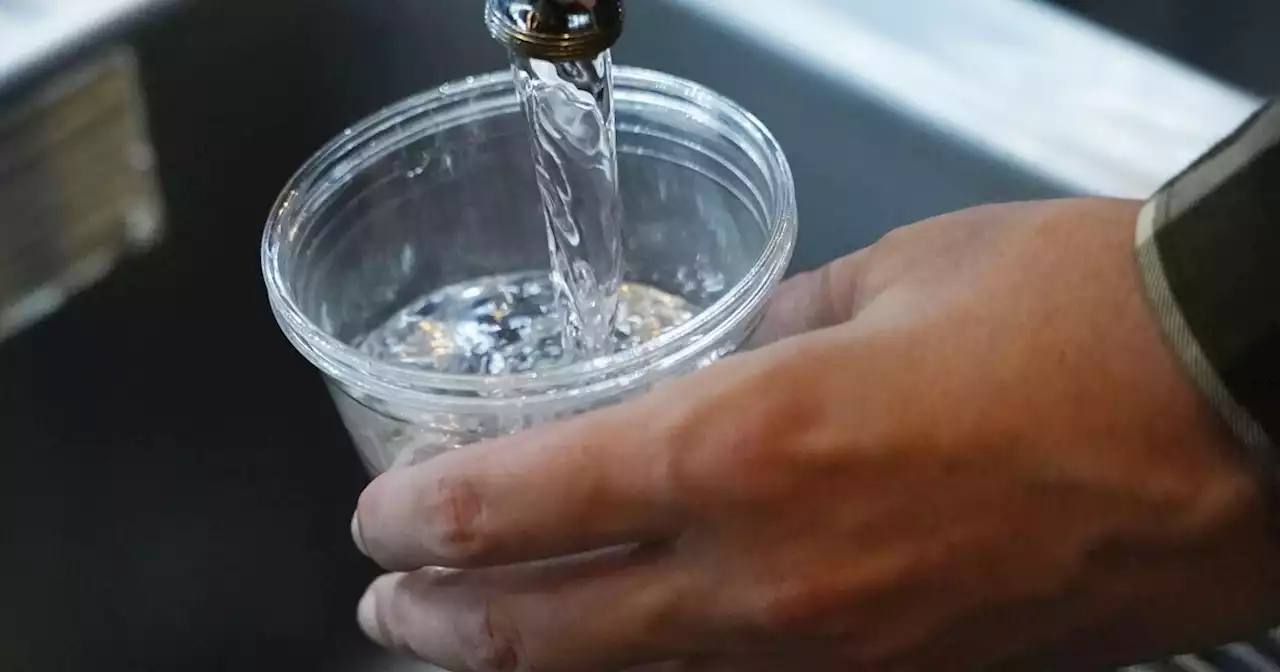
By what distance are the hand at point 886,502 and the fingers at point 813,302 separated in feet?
0.14

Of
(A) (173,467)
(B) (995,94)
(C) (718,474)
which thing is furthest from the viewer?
(A) (173,467)

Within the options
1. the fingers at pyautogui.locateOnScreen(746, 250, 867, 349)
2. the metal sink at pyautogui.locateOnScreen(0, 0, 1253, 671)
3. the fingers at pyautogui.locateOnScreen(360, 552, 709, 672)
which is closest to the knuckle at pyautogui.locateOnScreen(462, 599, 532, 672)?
the fingers at pyautogui.locateOnScreen(360, 552, 709, 672)

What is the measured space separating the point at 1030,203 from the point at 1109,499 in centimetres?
9

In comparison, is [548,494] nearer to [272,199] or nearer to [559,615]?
[559,615]

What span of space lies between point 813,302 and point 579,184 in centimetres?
8

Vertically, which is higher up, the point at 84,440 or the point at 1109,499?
the point at 1109,499

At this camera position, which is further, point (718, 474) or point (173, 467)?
Result: point (173, 467)

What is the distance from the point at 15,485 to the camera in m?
0.54

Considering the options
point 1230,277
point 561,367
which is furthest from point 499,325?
point 1230,277

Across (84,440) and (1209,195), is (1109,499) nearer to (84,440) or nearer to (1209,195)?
(1209,195)

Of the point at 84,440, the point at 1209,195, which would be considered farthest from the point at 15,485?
the point at 1209,195

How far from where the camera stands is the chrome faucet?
Result: 34cm

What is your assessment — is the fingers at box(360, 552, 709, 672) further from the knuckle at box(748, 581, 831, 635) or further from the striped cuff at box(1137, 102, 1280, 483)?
the striped cuff at box(1137, 102, 1280, 483)

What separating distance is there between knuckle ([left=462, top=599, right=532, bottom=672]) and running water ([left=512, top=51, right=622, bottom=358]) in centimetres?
12
